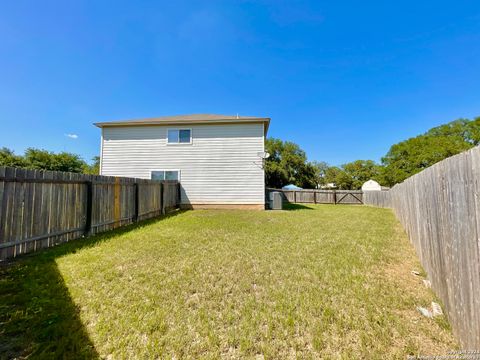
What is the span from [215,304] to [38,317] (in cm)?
187

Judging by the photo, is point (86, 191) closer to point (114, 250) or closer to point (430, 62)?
point (114, 250)

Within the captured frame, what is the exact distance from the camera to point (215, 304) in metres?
2.50

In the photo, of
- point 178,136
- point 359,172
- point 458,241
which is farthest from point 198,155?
point 359,172

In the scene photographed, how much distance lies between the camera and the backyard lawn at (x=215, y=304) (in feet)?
5.95

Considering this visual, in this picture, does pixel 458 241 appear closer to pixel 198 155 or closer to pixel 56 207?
pixel 56 207

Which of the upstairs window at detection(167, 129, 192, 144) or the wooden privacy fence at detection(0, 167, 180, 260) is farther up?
the upstairs window at detection(167, 129, 192, 144)

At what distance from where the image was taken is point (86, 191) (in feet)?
18.6

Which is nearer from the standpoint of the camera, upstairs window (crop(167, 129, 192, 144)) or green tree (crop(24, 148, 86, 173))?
upstairs window (crop(167, 129, 192, 144))

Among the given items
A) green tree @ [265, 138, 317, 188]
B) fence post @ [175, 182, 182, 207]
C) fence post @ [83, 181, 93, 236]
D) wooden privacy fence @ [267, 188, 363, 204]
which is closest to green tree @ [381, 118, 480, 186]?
green tree @ [265, 138, 317, 188]

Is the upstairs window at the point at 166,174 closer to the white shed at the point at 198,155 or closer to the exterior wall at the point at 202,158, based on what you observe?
the white shed at the point at 198,155

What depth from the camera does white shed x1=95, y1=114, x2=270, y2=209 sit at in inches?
470

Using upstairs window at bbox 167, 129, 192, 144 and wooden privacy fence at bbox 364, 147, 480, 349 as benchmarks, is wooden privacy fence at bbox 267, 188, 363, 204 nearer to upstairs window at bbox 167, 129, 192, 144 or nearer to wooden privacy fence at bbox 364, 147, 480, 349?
upstairs window at bbox 167, 129, 192, 144

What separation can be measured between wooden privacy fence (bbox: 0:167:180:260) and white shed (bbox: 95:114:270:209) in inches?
178

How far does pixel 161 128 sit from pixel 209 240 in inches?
374
